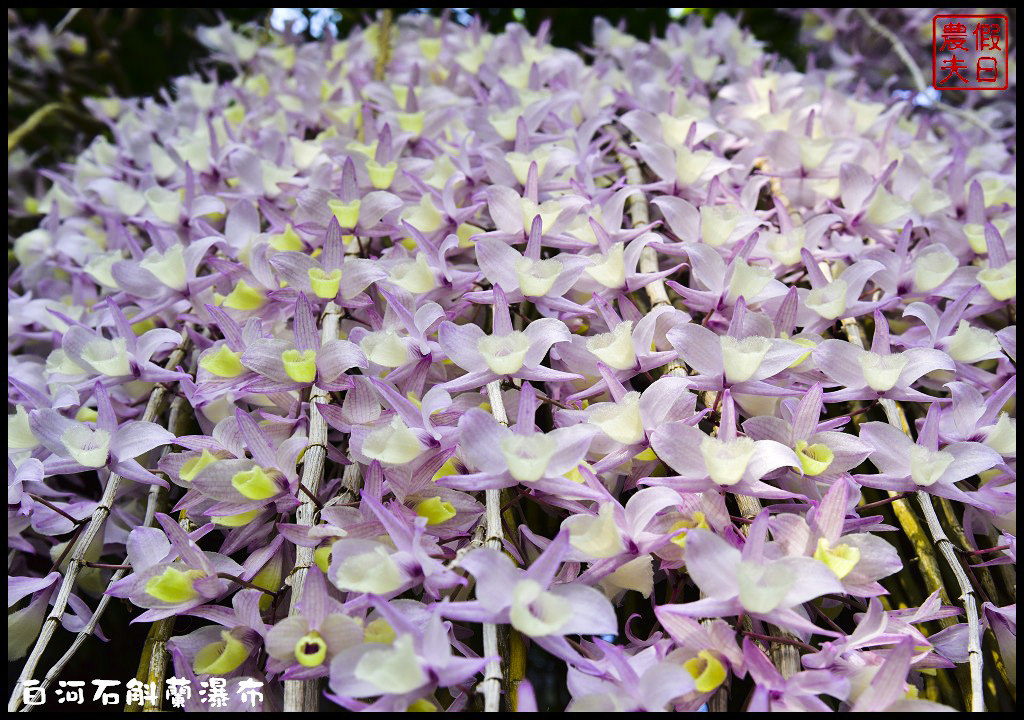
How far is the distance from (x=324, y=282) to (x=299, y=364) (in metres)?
0.07

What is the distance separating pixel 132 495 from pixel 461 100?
51 cm

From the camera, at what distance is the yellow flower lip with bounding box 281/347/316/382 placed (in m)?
0.50

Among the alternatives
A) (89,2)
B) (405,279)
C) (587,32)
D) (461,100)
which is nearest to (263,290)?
(405,279)

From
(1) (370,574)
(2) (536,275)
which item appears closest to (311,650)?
(1) (370,574)

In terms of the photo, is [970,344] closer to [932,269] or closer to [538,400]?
[932,269]

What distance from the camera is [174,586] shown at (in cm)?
46

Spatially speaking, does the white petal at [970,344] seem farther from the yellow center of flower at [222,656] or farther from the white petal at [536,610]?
the yellow center of flower at [222,656]

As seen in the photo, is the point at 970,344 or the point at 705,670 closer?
the point at 705,670

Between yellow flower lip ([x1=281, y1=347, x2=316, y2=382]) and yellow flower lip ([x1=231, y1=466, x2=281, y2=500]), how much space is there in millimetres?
64

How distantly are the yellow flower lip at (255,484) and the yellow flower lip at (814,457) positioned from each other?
0.31 m

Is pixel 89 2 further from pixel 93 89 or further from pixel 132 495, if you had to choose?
pixel 132 495

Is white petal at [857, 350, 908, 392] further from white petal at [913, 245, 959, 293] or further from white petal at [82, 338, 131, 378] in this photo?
white petal at [82, 338, 131, 378]

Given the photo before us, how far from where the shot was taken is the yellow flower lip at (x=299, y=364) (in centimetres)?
50

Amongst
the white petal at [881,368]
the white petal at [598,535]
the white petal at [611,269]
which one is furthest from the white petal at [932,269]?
the white petal at [598,535]
